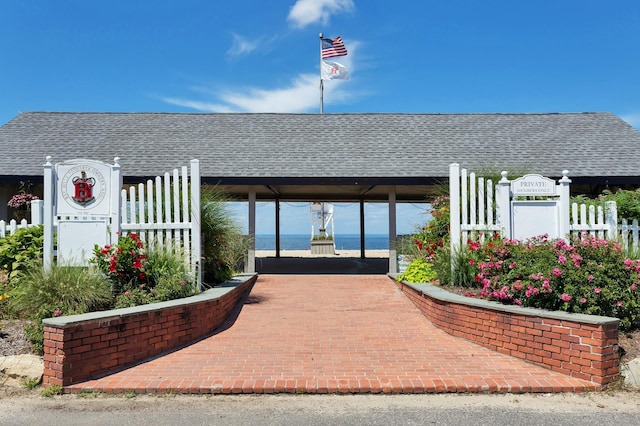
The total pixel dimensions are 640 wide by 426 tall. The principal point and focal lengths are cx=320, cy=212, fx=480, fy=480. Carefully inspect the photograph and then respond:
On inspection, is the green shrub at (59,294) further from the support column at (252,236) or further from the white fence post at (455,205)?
the support column at (252,236)

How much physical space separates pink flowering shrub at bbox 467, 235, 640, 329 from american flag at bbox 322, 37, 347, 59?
50.6 feet

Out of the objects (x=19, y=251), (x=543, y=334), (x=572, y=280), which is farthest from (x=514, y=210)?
(x=19, y=251)

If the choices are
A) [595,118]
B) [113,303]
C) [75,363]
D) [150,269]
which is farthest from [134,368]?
[595,118]

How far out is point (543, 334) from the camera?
543 centimetres

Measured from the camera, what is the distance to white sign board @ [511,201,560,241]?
8.10m

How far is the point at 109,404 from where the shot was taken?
455cm

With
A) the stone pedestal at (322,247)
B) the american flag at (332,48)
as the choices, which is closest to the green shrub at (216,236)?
the american flag at (332,48)

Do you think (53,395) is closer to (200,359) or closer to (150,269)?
(200,359)

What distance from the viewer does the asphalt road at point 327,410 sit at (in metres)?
4.16

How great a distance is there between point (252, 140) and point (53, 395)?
10359mm

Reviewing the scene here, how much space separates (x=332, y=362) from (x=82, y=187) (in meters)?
4.50

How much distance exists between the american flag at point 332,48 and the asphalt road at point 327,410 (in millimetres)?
17717

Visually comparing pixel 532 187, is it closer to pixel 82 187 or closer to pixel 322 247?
pixel 82 187

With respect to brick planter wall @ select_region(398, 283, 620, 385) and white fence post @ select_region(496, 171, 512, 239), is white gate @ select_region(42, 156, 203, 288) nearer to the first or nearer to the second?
brick planter wall @ select_region(398, 283, 620, 385)
